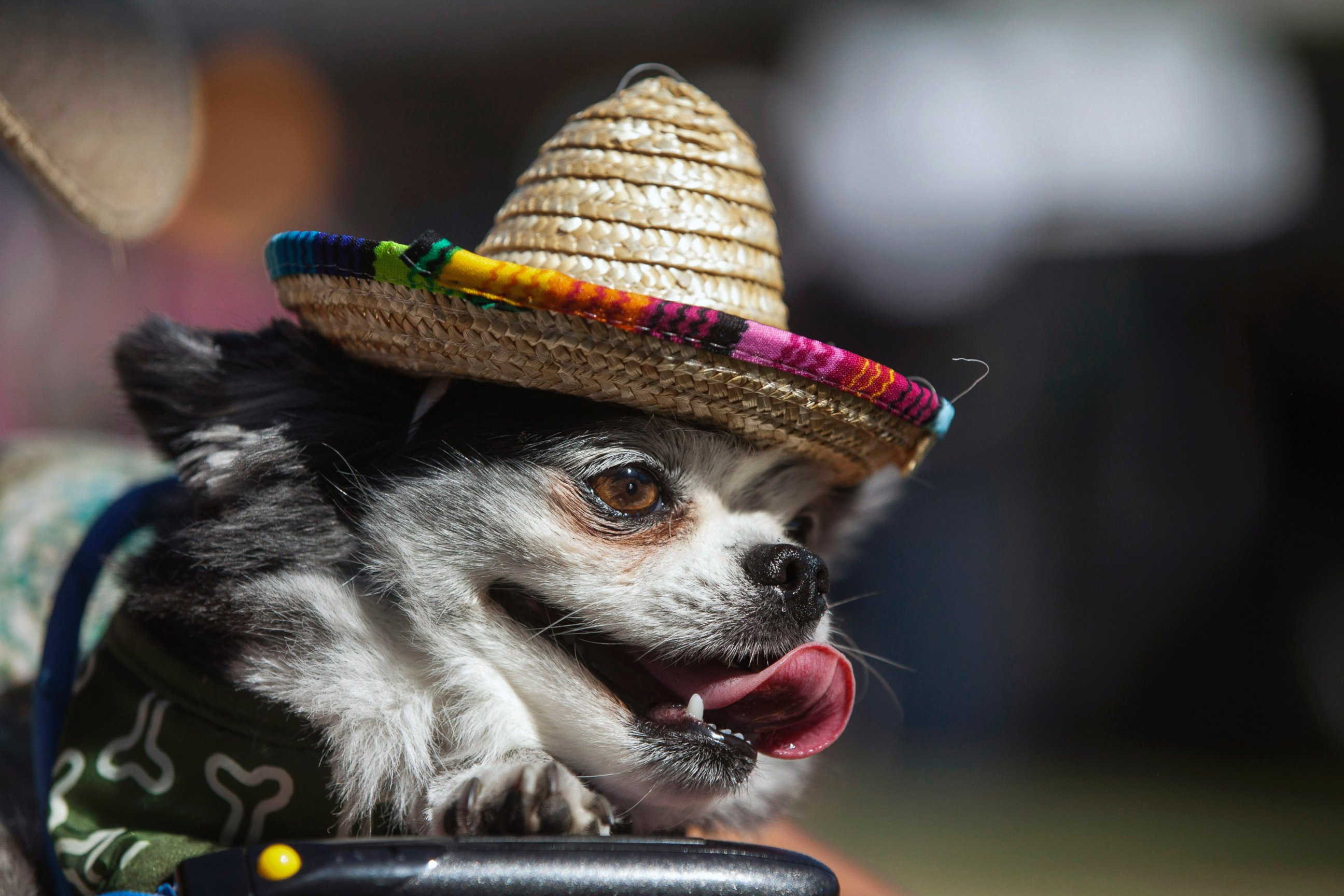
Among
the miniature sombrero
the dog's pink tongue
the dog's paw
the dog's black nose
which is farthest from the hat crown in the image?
the dog's paw

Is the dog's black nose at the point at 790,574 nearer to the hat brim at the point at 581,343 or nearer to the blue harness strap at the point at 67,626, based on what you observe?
the hat brim at the point at 581,343

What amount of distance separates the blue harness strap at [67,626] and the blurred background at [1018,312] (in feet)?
4.86

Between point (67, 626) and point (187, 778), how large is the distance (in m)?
0.32

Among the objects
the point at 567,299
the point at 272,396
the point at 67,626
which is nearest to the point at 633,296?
the point at 567,299


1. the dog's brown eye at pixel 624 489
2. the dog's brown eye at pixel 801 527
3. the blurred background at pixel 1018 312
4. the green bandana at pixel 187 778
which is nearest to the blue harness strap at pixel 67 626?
the green bandana at pixel 187 778

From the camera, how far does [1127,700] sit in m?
3.78

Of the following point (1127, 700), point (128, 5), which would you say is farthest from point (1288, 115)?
point (128, 5)

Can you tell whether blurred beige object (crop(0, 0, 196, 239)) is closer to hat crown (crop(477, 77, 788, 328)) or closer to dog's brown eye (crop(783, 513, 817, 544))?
hat crown (crop(477, 77, 788, 328))

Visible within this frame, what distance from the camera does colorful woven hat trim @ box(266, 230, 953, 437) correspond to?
2.90 ft

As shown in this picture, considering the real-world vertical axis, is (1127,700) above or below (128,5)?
below

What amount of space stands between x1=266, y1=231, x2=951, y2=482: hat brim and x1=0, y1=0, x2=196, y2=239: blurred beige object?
51cm

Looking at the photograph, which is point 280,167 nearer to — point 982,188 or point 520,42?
point 520,42

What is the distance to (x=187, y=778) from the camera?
104cm

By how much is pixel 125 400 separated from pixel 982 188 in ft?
14.0
